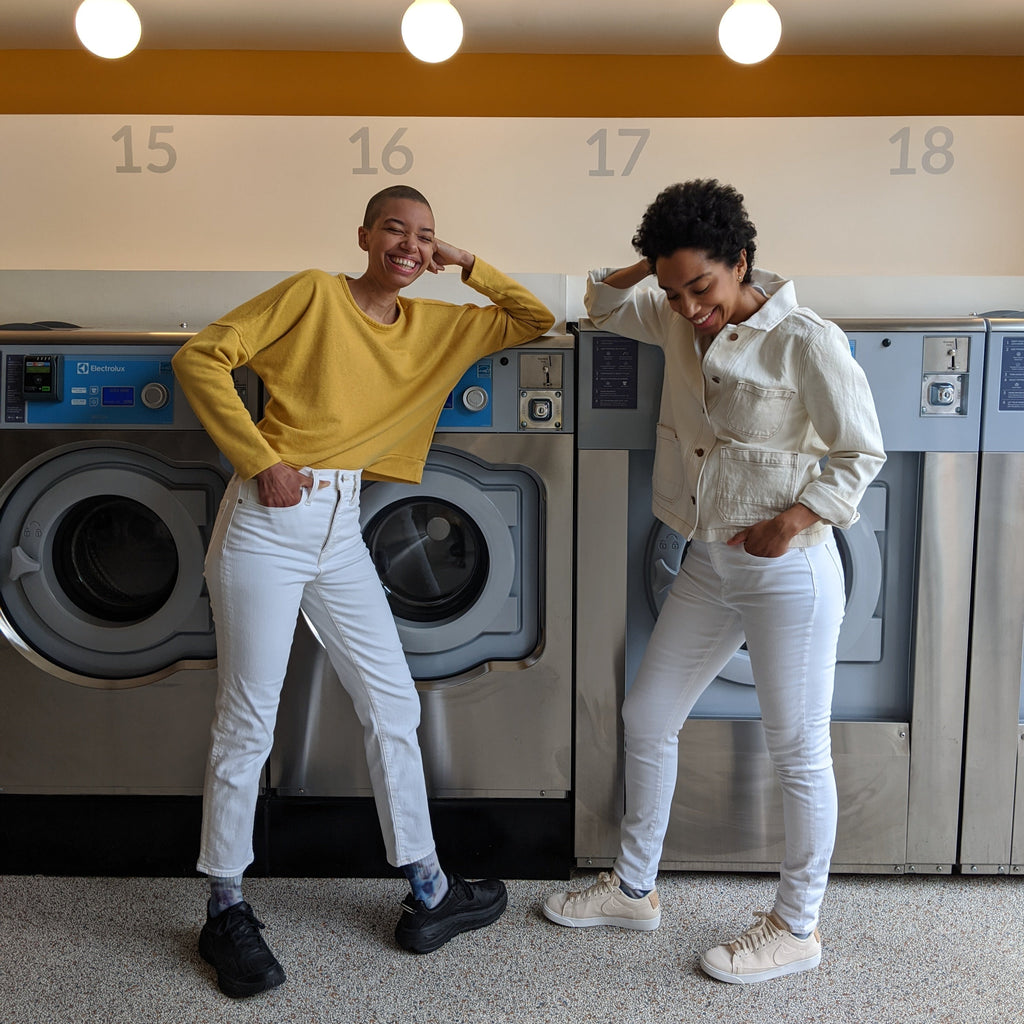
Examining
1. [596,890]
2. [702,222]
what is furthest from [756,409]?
[596,890]

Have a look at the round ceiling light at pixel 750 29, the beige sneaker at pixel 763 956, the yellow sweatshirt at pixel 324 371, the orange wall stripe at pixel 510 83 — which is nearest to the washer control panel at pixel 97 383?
the yellow sweatshirt at pixel 324 371

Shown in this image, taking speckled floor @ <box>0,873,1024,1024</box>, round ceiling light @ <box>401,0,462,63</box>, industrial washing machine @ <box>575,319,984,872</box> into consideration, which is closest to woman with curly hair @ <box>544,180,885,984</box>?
speckled floor @ <box>0,873,1024,1024</box>

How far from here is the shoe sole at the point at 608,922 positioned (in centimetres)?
210

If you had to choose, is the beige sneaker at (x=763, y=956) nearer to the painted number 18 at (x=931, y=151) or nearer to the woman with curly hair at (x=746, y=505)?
the woman with curly hair at (x=746, y=505)

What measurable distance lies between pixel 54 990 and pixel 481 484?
1408 mm

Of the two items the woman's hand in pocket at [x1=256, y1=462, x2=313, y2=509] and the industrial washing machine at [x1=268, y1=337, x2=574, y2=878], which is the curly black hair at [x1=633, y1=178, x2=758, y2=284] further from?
the woman's hand in pocket at [x1=256, y1=462, x2=313, y2=509]

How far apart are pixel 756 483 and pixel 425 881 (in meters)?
1.13

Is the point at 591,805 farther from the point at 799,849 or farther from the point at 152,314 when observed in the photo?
the point at 152,314

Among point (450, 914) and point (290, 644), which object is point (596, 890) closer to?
point (450, 914)

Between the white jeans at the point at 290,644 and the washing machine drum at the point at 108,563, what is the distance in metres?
0.41

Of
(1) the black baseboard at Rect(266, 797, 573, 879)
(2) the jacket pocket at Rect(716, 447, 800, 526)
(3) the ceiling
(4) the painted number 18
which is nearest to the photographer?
(2) the jacket pocket at Rect(716, 447, 800, 526)

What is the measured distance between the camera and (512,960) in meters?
2.00

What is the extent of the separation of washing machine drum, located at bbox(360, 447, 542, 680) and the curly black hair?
0.76m

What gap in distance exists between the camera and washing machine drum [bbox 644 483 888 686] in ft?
7.46
